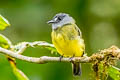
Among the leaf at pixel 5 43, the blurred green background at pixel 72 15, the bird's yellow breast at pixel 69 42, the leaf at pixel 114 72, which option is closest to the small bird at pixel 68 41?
the bird's yellow breast at pixel 69 42

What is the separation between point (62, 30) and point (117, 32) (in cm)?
215

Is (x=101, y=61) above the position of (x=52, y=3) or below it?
below

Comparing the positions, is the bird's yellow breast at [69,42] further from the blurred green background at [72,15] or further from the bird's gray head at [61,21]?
the blurred green background at [72,15]

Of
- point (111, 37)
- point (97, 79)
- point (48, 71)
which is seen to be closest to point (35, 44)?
point (97, 79)

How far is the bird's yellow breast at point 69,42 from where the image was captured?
3.28 metres

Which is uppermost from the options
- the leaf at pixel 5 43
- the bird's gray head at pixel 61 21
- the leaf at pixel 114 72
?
the bird's gray head at pixel 61 21

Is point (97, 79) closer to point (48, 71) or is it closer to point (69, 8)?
point (48, 71)

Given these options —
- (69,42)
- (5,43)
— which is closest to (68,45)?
(69,42)

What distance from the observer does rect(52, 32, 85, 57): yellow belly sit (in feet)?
10.8

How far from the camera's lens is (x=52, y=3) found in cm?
520

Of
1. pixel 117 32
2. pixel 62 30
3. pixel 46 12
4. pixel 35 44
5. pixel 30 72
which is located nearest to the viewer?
→ pixel 35 44

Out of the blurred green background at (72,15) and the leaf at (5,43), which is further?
the blurred green background at (72,15)

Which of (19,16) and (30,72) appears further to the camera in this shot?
(19,16)

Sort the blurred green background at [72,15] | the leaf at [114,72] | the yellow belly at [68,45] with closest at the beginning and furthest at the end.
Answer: the leaf at [114,72] → the yellow belly at [68,45] → the blurred green background at [72,15]
